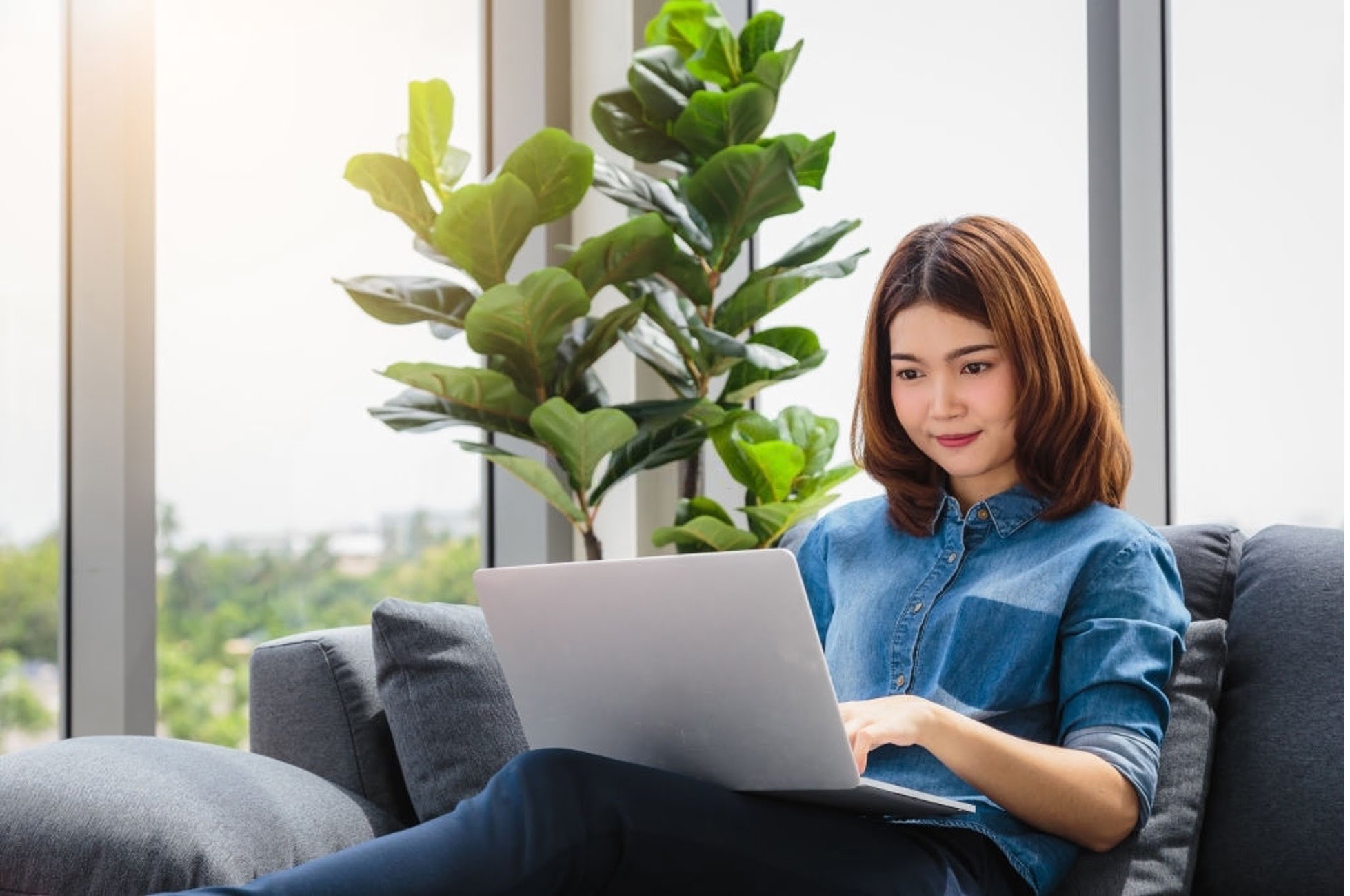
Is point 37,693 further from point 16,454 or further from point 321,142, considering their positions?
point 321,142

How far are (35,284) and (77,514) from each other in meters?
0.42

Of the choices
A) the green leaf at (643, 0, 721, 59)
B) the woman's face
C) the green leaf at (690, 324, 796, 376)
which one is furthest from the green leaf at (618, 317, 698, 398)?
the woman's face

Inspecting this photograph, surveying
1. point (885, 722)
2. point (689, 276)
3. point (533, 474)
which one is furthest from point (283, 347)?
point (885, 722)

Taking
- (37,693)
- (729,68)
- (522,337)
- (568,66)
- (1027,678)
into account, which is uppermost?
(568,66)

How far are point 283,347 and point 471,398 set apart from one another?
845 millimetres

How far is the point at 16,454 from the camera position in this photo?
2.48m

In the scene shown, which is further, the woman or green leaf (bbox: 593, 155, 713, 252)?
green leaf (bbox: 593, 155, 713, 252)

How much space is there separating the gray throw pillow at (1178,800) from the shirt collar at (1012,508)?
214 mm

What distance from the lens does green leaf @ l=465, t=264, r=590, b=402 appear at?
2100mm

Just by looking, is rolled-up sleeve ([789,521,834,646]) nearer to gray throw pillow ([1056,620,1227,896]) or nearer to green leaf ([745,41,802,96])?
gray throw pillow ([1056,620,1227,896])

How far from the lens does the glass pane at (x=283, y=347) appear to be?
272cm

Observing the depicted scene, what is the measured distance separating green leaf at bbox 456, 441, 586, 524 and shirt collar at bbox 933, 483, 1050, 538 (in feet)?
2.73

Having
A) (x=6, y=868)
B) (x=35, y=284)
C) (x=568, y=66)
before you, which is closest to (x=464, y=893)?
(x=6, y=868)

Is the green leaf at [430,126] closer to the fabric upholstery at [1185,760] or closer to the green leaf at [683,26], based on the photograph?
the green leaf at [683,26]
